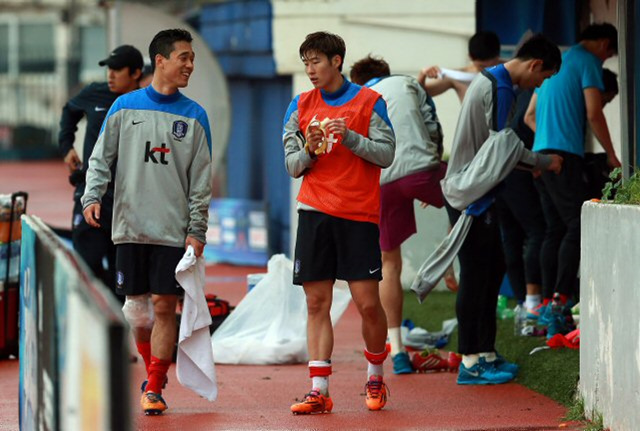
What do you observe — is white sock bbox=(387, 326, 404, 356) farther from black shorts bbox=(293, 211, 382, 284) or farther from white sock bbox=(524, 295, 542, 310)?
white sock bbox=(524, 295, 542, 310)

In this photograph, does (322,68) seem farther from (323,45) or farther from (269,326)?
(269,326)

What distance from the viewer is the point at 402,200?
27.7 feet

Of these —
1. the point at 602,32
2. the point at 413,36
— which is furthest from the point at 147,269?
the point at 413,36

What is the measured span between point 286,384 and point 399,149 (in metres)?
1.55

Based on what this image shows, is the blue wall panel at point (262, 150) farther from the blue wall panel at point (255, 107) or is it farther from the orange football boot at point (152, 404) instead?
the orange football boot at point (152, 404)

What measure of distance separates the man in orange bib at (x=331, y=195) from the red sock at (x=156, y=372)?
0.68m

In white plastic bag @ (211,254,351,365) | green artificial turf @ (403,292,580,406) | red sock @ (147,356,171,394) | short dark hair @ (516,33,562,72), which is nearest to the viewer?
red sock @ (147,356,171,394)

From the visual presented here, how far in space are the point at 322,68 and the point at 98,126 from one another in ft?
7.27

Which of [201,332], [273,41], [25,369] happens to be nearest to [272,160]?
[273,41]

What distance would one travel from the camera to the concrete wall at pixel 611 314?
588 cm

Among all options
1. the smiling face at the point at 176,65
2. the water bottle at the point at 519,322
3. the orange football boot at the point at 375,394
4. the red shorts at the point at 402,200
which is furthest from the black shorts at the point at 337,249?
the water bottle at the point at 519,322

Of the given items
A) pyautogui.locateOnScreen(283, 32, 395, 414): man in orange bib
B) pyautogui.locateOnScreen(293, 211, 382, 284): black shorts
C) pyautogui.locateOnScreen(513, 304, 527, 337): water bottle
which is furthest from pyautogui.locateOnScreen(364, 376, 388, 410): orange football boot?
pyautogui.locateOnScreen(513, 304, 527, 337): water bottle

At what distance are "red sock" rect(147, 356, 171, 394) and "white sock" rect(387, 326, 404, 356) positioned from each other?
6.08 feet

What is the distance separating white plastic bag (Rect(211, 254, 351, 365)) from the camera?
888cm
